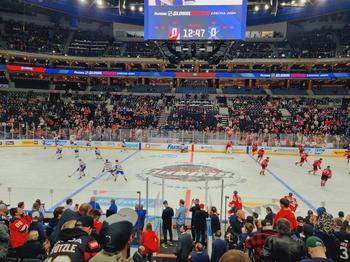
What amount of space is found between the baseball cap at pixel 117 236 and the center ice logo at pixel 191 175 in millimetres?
12275

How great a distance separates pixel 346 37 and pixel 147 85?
28.3 meters

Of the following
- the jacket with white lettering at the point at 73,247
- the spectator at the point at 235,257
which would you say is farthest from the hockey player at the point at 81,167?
the spectator at the point at 235,257

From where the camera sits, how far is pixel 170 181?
16000 millimetres

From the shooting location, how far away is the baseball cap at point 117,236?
2291mm

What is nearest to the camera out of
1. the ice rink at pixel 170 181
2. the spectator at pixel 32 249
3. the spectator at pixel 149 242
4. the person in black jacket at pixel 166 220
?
the spectator at pixel 32 249

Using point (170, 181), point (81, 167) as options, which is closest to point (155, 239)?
point (170, 181)

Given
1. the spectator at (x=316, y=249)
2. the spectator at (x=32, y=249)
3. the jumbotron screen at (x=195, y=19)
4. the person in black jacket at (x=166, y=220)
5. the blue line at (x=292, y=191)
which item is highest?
the jumbotron screen at (x=195, y=19)

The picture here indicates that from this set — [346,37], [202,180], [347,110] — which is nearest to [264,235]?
[202,180]

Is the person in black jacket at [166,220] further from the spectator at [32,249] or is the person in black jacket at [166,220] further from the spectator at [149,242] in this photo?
the spectator at [32,249]

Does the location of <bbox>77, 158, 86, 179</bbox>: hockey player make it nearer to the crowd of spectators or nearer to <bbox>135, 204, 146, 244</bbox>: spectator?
the crowd of spectators

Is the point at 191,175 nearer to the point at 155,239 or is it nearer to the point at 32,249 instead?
the point at 155,239

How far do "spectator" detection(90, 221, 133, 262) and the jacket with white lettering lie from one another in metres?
0.31

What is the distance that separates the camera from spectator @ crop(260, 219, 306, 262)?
3387 mm

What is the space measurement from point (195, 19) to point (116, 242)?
17952 millimetres
